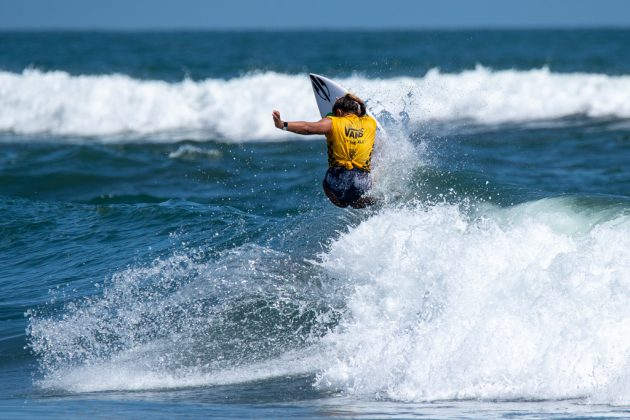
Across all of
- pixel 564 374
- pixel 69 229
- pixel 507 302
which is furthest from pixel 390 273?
pixel 69 229

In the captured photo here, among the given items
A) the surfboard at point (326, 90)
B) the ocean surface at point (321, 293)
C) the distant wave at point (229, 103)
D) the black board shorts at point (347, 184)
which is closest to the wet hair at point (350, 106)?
the black board shorts at point (347, 184)

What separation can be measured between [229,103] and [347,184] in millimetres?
17159

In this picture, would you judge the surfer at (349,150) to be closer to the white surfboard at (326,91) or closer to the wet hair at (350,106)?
the wet hair at (350,106)

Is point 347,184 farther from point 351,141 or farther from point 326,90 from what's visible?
point 326,90

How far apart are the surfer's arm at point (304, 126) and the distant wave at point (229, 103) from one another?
44.4 feet

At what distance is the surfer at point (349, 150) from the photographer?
362 inches

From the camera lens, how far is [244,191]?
15.2 metres

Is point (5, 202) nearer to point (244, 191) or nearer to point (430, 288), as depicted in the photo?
point (244, 191)

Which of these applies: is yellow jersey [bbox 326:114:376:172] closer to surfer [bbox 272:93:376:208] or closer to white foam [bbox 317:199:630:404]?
surfer [bbox 272:93:376:208]

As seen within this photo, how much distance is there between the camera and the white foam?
6.79m

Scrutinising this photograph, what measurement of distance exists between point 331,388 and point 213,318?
1.74m

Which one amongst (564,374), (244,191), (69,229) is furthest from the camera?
(244,191)

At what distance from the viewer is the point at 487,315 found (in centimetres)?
729

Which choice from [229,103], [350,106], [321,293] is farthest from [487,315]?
[229,103]
